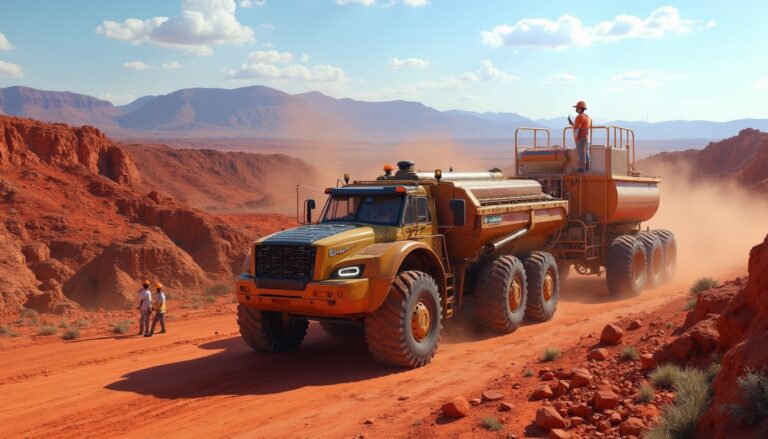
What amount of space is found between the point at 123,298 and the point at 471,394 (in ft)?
46.9

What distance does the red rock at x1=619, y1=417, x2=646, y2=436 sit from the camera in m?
6.54

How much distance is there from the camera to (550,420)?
714 centimetres

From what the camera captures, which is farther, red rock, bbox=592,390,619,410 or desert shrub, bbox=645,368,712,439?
red rock, bbox=592,390,619,410

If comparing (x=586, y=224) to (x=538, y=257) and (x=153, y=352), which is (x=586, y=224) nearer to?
(x=538, y=257)

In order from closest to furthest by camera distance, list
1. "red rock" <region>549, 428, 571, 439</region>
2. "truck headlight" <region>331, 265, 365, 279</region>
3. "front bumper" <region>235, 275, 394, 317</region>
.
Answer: "red rock" <region>549, 428, 571, 439</region>
"front bumper" <region>235, 275, 394, 317</region>
"truck headlight" <region>331, 265, 365, 279</region>

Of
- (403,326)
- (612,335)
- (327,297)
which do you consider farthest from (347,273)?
(612,335)

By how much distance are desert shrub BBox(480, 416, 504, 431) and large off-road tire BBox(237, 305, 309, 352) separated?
467 centimetres

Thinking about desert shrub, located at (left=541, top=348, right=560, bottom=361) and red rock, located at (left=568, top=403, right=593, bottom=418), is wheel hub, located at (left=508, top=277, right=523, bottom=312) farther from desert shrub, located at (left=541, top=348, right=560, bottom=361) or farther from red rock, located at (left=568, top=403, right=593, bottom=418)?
red rock, located at (left=568, top=403, right=593, bottom=418)

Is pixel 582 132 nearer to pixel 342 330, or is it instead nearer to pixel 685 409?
pixel 342 330

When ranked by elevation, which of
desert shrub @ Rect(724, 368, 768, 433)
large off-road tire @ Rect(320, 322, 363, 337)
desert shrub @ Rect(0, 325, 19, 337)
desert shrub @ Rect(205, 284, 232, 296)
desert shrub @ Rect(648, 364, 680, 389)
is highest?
desert shrub @ Rect(724, 368, 768, 433)

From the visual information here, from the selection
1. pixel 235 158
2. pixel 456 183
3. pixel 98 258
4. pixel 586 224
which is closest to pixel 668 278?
pixel 586 224

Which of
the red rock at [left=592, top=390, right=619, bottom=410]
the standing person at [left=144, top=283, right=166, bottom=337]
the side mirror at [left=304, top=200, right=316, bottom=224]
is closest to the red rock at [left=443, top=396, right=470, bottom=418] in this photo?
the red rock at [left=592, top=390, right=619, bottom=410]

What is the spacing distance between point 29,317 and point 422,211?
11.5 m

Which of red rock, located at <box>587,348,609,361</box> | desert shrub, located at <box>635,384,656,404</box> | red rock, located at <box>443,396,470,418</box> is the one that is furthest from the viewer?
red rock, located at <box>587,348,609,361</box>
